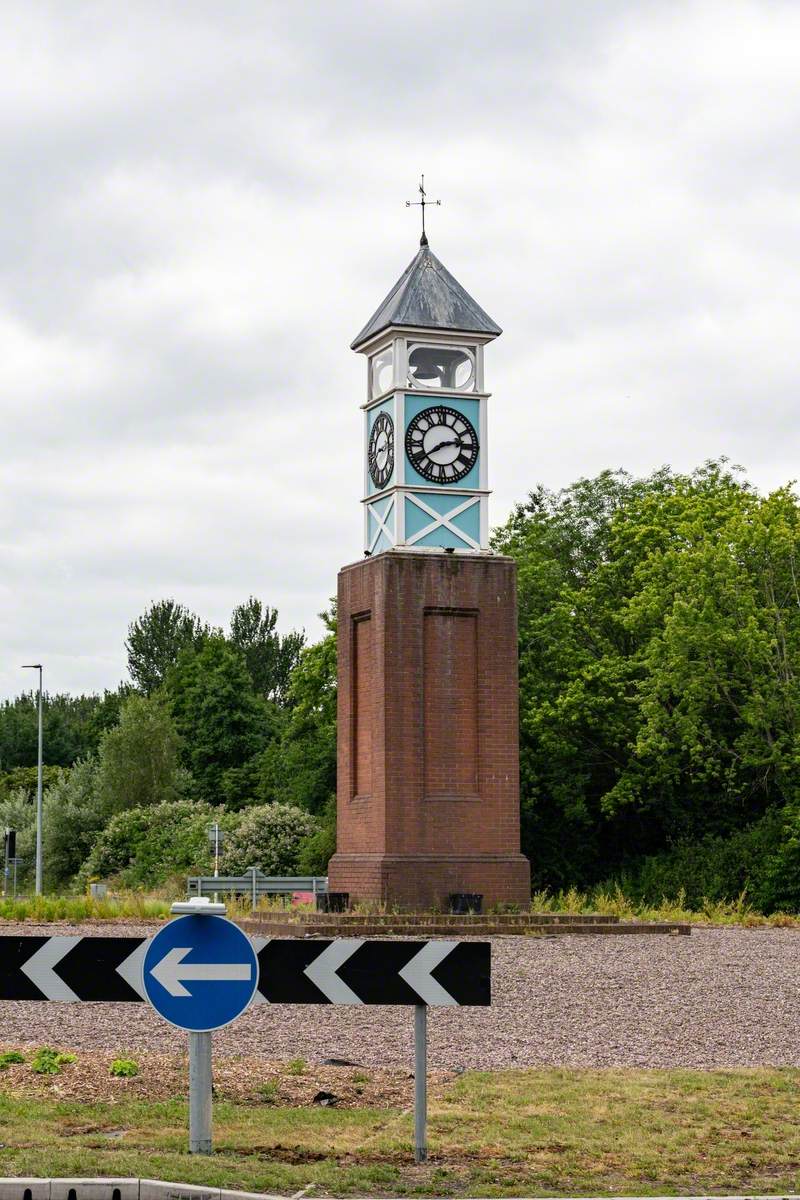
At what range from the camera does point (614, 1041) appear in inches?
499

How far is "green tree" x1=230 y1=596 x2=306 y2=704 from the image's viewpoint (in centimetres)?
9312

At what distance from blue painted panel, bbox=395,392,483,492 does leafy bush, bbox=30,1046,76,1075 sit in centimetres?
1912

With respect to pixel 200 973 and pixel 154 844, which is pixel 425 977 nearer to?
pixel 200 973

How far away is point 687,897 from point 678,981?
2300 cm

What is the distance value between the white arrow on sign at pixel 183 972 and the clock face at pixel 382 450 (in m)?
21.6

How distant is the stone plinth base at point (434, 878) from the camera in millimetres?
27906

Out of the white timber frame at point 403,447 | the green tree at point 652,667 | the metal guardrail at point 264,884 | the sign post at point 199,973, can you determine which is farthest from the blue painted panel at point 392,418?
the sign post at point 199,973

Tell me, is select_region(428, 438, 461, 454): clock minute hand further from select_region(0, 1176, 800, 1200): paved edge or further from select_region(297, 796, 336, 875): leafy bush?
select_region(0, 1176, 800, 1200): paved edge

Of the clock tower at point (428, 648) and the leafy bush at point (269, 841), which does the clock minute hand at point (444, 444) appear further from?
the leafy bush at point (269, 841)

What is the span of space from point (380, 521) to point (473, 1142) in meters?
22.1

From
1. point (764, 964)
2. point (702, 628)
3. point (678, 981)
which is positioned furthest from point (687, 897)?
point (678, 981)

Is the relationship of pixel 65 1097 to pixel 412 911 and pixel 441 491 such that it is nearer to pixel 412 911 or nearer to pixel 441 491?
pixel 412 911

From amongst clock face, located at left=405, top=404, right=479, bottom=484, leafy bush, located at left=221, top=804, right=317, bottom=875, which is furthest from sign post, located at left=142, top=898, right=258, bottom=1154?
leafy bush, located at left=221, top=804, right=317, bottom=875

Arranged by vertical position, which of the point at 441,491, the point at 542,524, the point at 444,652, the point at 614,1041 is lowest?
the point at 614,1041
